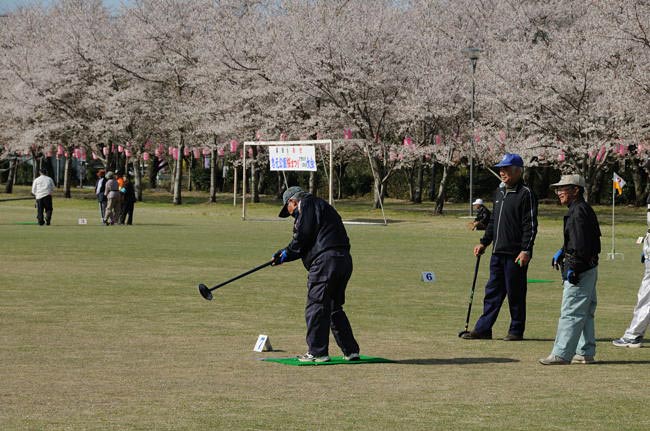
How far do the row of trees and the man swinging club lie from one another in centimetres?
3546

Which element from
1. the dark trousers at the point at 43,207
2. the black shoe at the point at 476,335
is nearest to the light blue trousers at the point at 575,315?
the black shoe at the point at 476,335

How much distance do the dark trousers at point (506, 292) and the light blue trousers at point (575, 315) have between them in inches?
68.5

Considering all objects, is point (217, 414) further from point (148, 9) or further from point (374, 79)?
point (148, 9)

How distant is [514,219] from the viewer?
44.6ft

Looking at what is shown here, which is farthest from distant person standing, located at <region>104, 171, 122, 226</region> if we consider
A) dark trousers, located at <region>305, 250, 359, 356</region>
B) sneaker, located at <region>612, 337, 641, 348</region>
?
dark trousers, located at <region>305, 250, 359, 356</region>

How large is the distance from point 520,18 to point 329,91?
10.7 metres

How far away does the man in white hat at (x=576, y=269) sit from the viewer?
38.5 feet

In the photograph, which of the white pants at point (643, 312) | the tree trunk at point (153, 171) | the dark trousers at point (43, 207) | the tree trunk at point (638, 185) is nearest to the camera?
the white pants at point (643, 312)

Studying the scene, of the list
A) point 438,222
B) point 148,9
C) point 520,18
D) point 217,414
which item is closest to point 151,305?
point 217,414

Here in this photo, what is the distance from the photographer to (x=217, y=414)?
8.84 metres

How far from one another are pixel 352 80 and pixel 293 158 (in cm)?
812

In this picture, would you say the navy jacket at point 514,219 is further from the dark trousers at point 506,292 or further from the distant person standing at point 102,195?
the distant person standing at point 102,195

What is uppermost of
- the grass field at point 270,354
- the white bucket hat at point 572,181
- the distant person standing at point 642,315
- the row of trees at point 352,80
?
the row of trees at point 352,80

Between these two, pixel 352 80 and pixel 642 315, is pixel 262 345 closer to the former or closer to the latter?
pixel 642 315
